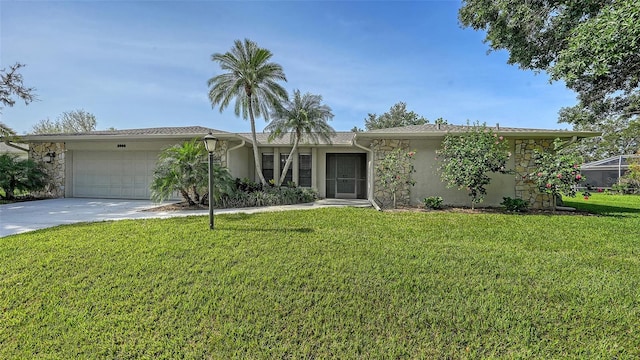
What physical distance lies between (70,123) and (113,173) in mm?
26765

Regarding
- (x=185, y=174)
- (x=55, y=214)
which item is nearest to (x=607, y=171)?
(x=185, y=174)

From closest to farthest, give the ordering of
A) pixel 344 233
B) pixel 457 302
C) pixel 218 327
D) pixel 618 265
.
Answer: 1. pixel 218 327
2. pixel 457 302
3. pixel 618 265
4. pixel 344 233

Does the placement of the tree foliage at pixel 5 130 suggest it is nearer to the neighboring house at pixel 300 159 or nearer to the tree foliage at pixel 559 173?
the neighboring house at pixel 300 159

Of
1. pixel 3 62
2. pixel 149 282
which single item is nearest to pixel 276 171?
pixel 149 282

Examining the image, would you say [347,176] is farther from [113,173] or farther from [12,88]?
[12,88]

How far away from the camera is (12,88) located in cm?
1430

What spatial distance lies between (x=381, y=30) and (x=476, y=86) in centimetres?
617

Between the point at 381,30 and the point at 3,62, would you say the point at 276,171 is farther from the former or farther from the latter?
the point at 3,62

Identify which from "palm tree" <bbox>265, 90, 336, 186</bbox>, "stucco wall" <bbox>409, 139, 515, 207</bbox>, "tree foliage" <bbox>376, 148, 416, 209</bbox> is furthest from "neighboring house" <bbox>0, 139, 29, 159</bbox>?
"stucco wall" <bbox>409, 139, 515, 207</bbox>

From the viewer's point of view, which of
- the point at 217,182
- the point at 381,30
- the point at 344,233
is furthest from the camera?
the point at 381,30

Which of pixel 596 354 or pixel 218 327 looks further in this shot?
pixel 218 327

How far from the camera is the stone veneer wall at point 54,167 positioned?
487 inches

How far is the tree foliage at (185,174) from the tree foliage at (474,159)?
288 inches

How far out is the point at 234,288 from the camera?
3.64 m
